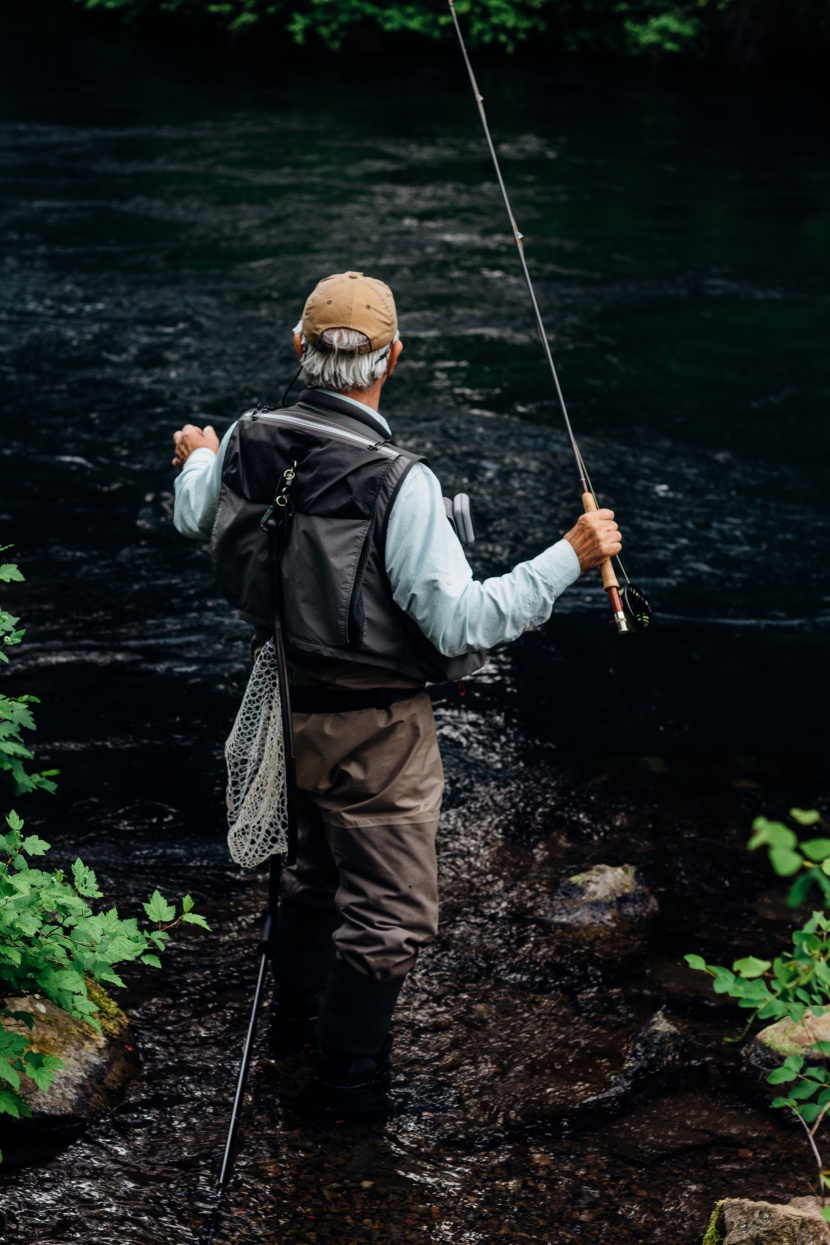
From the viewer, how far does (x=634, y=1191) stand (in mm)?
2932

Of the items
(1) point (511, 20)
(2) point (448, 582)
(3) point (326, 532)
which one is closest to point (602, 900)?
(2) point (448, 582)

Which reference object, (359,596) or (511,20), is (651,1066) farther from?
(511,20)

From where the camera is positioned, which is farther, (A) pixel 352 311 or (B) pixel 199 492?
(B) pixel 199 492

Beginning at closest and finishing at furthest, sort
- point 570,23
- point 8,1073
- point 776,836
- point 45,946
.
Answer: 1. point 776,836
2. point 8,1073
3. point 45,946
4. point 570,23

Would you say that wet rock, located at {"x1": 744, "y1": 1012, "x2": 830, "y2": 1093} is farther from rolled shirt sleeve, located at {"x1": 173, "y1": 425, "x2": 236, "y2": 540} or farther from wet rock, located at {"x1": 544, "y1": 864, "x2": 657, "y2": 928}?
rolled shirt sleeve, located at {"x1": 173, "y1": 425, "x2": 236, "y2": 540}

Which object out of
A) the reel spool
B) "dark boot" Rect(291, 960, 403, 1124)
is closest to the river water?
"dark boot" Rect(291, 960, 403, 1124)

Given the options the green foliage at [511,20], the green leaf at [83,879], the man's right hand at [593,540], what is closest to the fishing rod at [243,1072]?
the green leaf at [83,879]

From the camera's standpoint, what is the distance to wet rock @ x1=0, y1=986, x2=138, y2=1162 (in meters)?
2.95

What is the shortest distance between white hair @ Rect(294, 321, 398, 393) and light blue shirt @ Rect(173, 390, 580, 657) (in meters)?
0.27

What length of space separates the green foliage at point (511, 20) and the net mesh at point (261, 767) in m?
19.6

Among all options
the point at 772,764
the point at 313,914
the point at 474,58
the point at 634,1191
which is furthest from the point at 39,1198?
the point at 474,58

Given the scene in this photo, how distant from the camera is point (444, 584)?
9.06 ft

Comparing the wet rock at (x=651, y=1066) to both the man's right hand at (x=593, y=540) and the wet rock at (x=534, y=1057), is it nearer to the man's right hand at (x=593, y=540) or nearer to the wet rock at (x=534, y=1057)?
the wet rock at (x=534, y=1057)

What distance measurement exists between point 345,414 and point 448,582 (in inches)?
18.1
